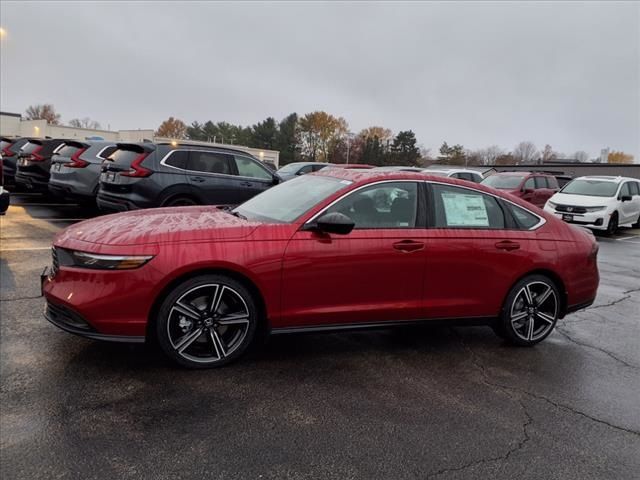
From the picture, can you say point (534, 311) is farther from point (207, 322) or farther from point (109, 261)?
point (109, 261)

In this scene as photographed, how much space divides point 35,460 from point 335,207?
2.58 metres

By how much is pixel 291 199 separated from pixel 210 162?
17.3 feet

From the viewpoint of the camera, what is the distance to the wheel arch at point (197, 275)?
341 cm

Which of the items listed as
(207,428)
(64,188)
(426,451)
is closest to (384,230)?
(426,451)

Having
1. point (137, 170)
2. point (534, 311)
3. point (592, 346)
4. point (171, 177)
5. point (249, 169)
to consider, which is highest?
point (249, 169)

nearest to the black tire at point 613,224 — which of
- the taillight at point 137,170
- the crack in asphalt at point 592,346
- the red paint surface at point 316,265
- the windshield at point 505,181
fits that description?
the windshield at point 505,181

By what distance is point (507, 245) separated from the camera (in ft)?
14.5

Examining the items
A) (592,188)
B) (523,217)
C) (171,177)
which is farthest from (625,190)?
(171,177)

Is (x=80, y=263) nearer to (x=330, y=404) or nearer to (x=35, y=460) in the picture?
(x=35, y=460)

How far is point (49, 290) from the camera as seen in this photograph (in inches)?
138

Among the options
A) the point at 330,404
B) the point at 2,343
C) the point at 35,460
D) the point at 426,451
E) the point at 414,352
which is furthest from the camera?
the point at 414,352

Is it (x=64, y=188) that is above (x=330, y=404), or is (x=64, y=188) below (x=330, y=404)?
above

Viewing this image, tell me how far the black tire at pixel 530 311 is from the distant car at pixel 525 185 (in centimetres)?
1198

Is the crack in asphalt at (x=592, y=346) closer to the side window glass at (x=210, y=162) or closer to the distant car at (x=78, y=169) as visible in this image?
the side window glass at (x=210, y=162)
